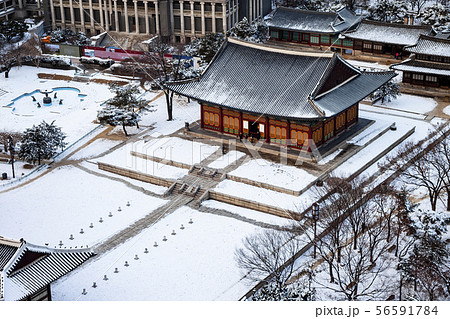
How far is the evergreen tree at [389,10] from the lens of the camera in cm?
10356

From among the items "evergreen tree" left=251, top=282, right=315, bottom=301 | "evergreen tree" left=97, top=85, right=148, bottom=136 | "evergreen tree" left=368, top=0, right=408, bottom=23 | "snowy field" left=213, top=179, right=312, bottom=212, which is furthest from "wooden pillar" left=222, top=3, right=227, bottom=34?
"evergreen tree" left=251, top=282, right=315, bottom=301

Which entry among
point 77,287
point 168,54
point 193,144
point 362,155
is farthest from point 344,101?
point 168,54

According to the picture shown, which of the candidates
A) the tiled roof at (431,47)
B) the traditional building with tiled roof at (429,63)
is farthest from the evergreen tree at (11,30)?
the tiled roof at (431,47)

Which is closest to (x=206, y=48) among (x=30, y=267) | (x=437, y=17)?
(x=437, y=17)

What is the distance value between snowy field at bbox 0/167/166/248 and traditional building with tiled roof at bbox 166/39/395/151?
11.5 meters

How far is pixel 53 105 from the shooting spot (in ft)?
272

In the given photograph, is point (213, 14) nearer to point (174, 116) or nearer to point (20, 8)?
point (174, 116)

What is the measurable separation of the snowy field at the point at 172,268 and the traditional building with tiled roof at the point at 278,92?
37.9 feet

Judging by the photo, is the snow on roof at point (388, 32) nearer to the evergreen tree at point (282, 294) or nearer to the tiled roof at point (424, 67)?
the tiled roof at point (424, 67)

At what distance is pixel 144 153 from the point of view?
66.4 m

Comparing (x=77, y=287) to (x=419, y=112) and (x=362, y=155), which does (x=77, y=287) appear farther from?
(x=419, y=112)

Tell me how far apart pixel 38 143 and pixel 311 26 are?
151ft

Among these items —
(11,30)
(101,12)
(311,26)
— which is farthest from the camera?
(101,12)

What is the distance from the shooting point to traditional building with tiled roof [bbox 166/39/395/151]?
207 feet
